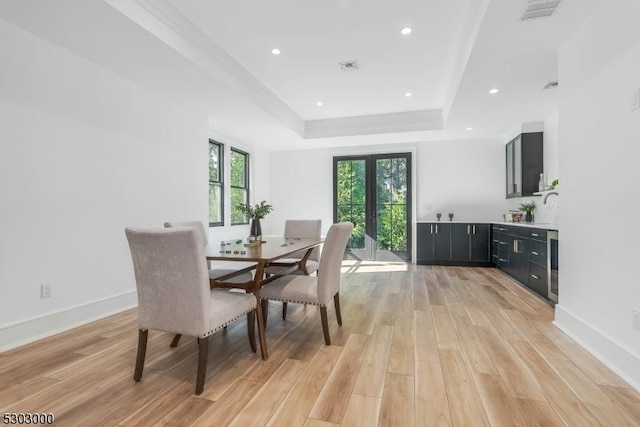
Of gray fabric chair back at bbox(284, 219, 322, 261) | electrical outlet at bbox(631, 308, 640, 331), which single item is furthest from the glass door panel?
electrical outlet at bbox(631, 308, 640, 331)

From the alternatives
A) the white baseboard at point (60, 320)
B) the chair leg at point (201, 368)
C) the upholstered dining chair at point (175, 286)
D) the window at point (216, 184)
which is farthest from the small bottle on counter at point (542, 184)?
the white baseboard at point (60, 320)

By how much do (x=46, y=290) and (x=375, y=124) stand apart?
488 cm

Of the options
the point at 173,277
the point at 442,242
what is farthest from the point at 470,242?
the point at 173,277

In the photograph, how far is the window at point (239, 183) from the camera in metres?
6.09

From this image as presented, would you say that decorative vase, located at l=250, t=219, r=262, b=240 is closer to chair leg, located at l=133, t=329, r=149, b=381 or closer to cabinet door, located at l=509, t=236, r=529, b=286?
chair leg, located at l=133, t=329, r=149, b=381

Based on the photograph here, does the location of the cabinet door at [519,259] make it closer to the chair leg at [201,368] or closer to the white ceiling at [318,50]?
the white ceiling at [318,50]

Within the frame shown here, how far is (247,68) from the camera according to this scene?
12.4ft

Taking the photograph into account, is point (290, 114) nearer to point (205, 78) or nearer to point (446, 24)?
point (205, 78)

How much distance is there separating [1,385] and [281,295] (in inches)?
66.7

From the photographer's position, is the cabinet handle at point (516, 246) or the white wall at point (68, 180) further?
the cabinet handle at point (516, 246)

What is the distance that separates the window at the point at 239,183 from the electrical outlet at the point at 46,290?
338cm

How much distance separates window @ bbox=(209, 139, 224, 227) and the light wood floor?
8.69 ft

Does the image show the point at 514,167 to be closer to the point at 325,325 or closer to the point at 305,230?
the point at 305,230

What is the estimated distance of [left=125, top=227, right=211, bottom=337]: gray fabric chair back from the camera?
170 cm
